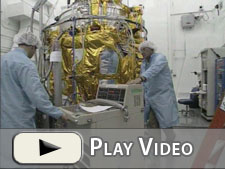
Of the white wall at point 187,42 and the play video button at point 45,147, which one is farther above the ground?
the white wall at point 187,42

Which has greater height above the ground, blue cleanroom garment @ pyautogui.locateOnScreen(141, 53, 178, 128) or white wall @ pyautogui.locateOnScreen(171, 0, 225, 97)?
white wall @ pyautogui.locateOnScreen(171, 0, 225, 97)

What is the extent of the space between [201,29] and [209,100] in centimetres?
201

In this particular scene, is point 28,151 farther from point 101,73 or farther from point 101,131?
point 101,73

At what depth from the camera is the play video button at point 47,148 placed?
2.83 ft

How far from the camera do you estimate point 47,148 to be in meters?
0.87

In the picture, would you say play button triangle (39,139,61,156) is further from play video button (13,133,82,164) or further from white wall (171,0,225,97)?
white wall (171,0,225,97)

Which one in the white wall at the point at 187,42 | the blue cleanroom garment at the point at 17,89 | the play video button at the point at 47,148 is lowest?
the play video button at the point at 47,148

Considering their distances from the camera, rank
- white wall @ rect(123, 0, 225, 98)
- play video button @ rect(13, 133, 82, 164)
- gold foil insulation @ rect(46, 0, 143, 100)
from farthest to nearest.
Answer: white wall @ rect(123, 0, 225, 98), gold foil insulation @ rect(46, 0, 143, 100), play video button @ rect(13, 133, 82, 164)

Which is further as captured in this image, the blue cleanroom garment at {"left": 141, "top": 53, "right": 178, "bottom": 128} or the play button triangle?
the blue cleanroom garment at {"left": 141, "top": 53, "right": 178, "bottom": 128}

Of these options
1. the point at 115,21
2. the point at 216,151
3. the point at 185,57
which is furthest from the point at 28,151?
the point at 185,57

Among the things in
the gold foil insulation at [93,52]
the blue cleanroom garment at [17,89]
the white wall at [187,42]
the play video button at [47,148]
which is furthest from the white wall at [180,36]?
the play video button at [47,148]

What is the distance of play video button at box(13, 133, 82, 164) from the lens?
0.86 metres

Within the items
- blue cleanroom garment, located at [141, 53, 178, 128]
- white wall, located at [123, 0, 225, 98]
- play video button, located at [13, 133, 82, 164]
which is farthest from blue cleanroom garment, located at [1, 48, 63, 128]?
white wall, located at [123, 0, 225, 98]

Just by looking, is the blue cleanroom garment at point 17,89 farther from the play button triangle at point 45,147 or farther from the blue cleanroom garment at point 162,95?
the blue cleanroom garment at point 162,95
